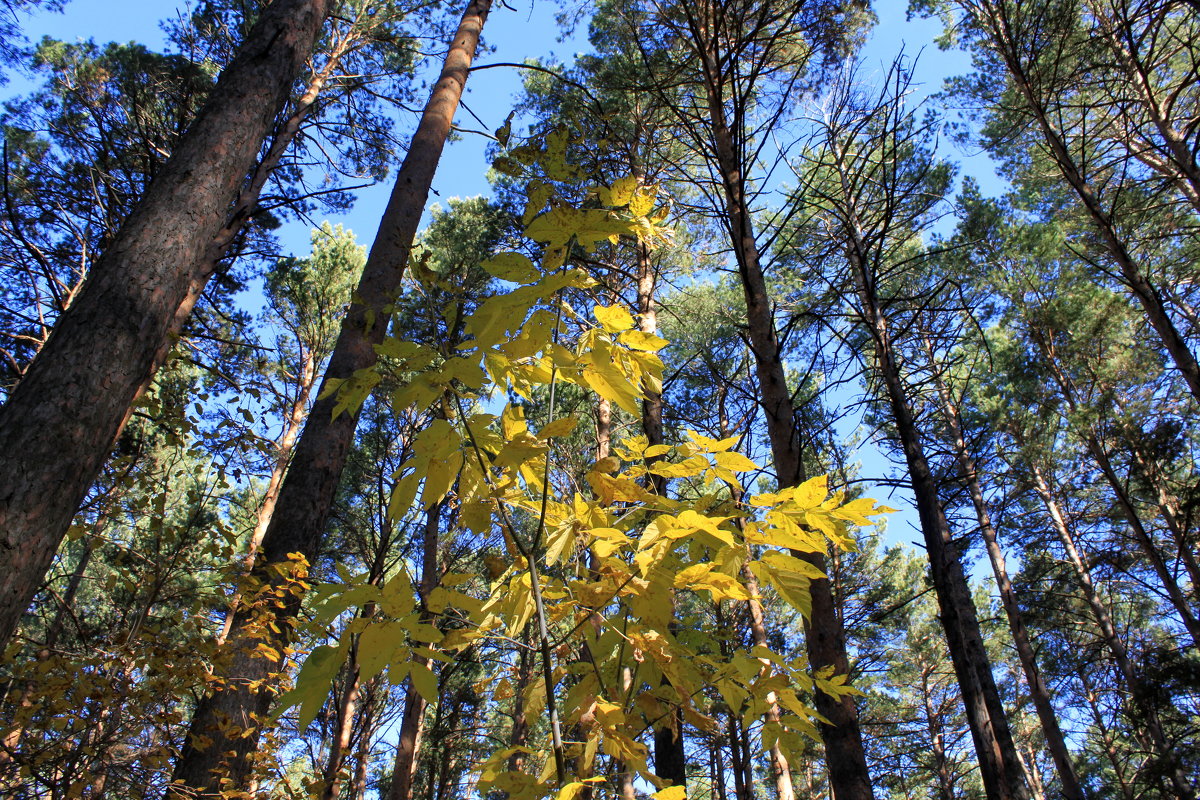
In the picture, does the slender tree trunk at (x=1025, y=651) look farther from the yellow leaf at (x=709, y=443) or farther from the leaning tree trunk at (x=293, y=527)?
the yellow leaf at (x=709, y=443)

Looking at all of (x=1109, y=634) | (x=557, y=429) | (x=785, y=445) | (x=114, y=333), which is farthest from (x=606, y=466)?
(x=1109, y=634)

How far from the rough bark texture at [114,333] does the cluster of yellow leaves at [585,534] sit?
1.03 meters

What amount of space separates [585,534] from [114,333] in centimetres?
160

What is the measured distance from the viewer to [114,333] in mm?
1751

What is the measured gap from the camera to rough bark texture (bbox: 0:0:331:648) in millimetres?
1457

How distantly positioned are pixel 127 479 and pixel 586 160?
16.2 ft

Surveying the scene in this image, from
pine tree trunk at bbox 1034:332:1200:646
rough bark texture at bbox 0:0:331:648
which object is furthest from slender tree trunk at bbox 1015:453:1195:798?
rough bark texture at bbox 0:0:331:648

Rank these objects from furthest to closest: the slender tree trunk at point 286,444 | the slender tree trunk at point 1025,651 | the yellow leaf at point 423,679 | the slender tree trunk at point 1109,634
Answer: the slender tree trunk at point 286,444 < the slender tree trunk at point 1109,634 < the slender tree trunk at point 1025,651 < the yellow leaf at point 423,679

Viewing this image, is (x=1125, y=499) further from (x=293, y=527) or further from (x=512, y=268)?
(x=512, y=268)

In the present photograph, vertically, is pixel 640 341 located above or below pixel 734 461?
above

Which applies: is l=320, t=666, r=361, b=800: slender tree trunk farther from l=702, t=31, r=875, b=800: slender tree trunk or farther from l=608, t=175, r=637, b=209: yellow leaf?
l=608, t=175, r=637, b=209: yellow leaf

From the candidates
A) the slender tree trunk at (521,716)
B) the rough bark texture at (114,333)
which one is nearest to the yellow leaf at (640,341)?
the slender tree trunk at (521,716)

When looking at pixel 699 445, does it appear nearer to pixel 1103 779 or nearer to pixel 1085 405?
pixel 1085 405

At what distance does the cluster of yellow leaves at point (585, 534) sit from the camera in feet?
2.73
